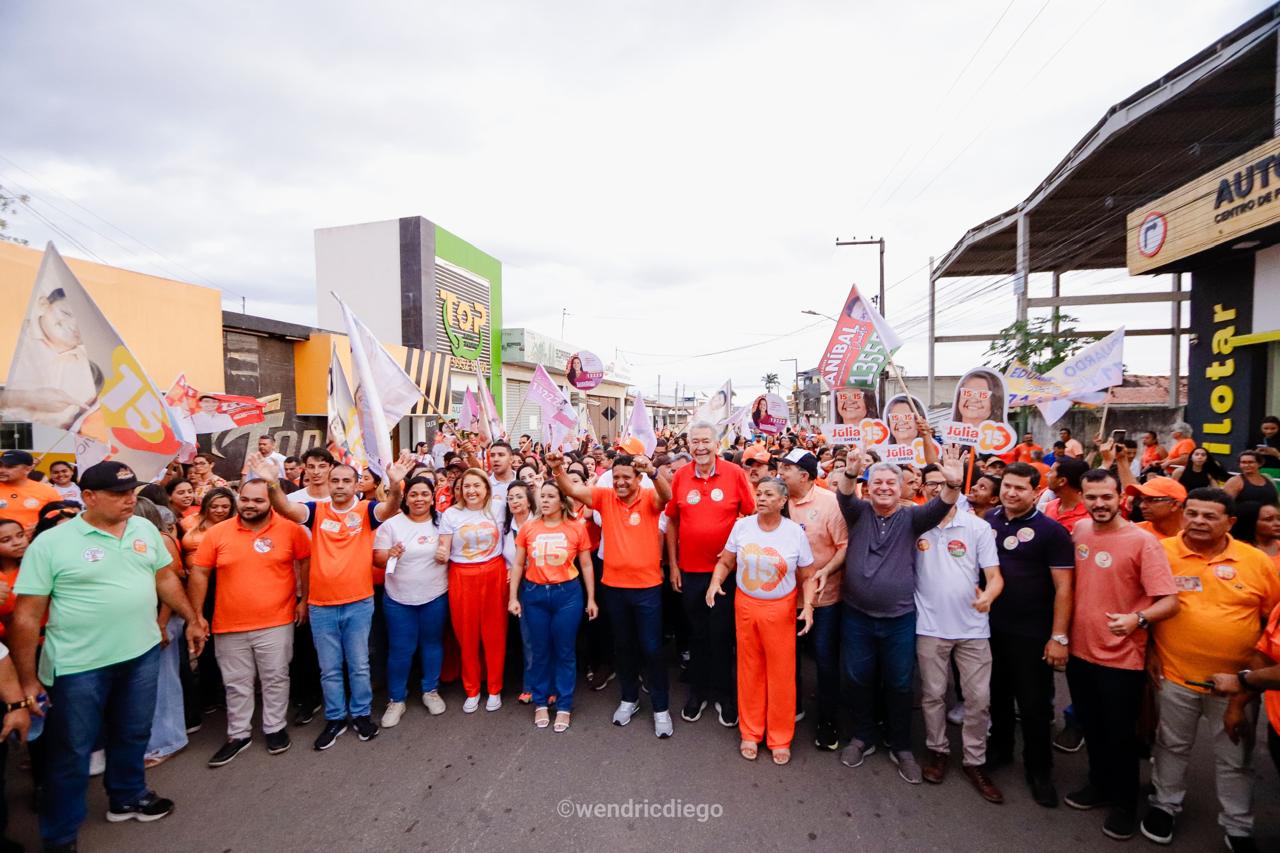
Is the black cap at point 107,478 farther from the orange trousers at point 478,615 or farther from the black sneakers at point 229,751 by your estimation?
the orange trousers at point 478,615

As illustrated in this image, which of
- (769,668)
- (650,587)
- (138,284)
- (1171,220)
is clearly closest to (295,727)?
(650,587)

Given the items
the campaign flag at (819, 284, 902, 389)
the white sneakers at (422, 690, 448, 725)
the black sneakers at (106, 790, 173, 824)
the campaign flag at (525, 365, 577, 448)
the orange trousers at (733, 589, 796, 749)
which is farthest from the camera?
the campaign flag at (525, 365, 577, 448)

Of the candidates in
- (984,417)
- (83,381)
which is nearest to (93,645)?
(83,381)

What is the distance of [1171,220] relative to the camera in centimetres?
1145

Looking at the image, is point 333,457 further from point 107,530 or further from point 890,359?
point 890,359

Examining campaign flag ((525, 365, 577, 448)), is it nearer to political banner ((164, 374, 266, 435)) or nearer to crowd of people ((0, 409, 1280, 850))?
political banner ((164, 374, 266, 435))

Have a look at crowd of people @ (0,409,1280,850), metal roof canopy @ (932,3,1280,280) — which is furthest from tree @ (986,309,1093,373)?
crowd of people @ (0,409,1280,850)

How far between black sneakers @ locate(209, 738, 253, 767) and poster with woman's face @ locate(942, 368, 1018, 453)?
5.97 meters

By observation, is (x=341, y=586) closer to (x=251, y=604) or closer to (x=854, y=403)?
(x=251, y=604)

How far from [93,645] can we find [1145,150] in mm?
21767

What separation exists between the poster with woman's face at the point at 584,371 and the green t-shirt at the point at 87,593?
805 inches

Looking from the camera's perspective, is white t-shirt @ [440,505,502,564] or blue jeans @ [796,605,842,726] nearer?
blue jeans @ [796,605,842,726]

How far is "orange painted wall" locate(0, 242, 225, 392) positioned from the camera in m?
7.74

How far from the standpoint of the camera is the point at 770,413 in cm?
1376
